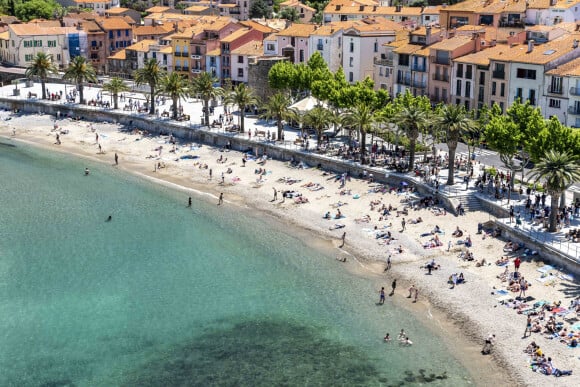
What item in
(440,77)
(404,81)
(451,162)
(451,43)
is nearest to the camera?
(451,162)

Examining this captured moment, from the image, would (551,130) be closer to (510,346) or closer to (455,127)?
(455,127)

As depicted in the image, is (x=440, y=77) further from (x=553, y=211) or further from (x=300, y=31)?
(x=553, y=211)

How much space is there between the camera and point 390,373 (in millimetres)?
47156

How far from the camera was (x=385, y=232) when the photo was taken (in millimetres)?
68688

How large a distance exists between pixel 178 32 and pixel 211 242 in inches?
3163

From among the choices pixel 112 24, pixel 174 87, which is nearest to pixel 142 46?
pixel 112 24

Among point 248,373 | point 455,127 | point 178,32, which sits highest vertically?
point 178,32

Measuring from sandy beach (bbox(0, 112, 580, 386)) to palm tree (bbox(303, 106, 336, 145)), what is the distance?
6.25m

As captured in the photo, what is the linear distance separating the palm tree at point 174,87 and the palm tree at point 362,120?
30.9m

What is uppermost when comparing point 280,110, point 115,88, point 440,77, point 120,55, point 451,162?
point 120,55

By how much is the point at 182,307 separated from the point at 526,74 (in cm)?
4995

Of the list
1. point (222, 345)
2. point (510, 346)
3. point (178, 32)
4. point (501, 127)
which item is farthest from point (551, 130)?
point (178, 32)

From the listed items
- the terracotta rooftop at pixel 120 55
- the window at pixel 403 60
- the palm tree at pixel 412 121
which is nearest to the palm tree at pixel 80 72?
the terracotta rooftop at pixel 120 55

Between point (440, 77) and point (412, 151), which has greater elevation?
point (440, 77)
